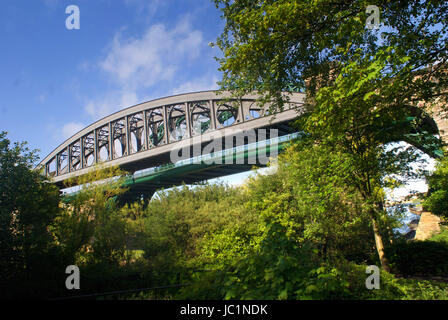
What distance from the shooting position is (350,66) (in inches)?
306

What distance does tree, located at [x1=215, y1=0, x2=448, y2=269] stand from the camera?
783cm

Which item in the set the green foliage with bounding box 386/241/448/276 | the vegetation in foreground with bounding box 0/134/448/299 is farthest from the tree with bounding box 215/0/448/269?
the green foliage with bounding box 386/241/448/276

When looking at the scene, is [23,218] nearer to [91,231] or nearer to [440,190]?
[91,231]

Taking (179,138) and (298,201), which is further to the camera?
(179,138)

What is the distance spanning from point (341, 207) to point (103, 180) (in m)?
19.4

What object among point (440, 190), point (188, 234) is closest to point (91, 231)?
point (188, 234)

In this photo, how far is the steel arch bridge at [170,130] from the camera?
156ft

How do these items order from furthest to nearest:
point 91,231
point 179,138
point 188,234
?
point 179,138, point 188,234, point 91,231

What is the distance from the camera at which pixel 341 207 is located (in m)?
16.0

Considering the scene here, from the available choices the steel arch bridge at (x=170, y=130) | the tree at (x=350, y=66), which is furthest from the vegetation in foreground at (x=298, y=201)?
the steel arch bridge at (x=170, y=130)

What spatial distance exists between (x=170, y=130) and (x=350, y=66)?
6798 cm

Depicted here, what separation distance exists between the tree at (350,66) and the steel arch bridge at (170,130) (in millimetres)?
26049

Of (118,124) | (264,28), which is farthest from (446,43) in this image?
(118,124)
